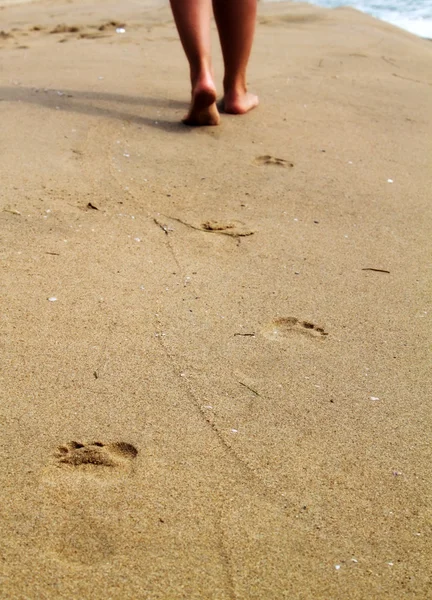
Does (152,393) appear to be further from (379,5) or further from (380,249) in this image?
(379,5)

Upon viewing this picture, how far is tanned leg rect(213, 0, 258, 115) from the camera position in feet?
10.5

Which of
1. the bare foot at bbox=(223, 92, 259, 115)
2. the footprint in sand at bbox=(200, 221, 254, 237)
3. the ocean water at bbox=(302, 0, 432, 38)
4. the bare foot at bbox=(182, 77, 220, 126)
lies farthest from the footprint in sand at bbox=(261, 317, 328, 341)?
the ocean water at bbox=(302, 0, 432, 38)

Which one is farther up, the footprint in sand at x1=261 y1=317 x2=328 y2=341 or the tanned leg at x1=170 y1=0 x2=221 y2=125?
the tanned leg at x1=170 y1=0 x2=221 y2=125

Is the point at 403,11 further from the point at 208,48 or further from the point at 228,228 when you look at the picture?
the point at 228,228

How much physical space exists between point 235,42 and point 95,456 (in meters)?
2.27

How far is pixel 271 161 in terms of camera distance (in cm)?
290

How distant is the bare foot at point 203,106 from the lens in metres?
2.93

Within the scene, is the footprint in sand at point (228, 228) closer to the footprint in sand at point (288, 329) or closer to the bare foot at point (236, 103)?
the footprint in sand at point (288, 329)

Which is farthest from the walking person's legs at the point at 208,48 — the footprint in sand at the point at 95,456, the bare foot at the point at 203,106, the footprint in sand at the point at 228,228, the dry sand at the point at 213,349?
the footprint in sand at the point at 95,456

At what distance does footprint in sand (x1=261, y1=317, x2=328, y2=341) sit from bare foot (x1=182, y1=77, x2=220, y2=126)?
51.4 inches

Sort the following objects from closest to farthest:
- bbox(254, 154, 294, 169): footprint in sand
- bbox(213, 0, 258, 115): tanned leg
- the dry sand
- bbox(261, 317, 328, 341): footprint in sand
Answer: the dry sand < bbox(261, 317, 328, 341): footprint in sand < bbox(254, 154, 294, 169): footprint in sand < bbox(213, 0, 258, 115): tanned leg

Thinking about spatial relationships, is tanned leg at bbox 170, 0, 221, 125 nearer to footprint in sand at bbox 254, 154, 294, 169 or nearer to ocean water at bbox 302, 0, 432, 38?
footprint in sand at bbox 254, 154, 294, 169

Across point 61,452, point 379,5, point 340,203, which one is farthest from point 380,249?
point 379,5

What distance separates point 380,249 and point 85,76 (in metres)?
2.06
